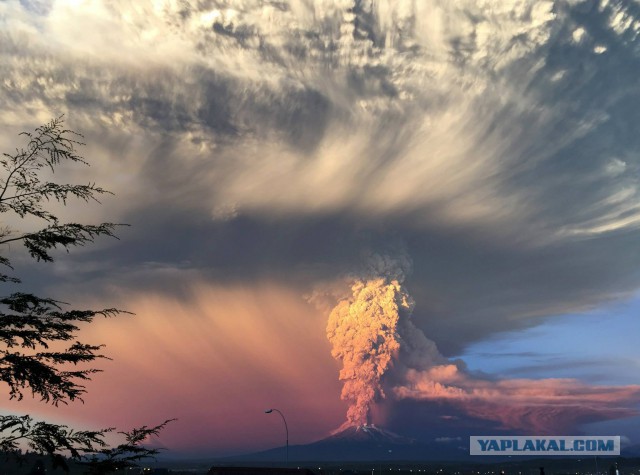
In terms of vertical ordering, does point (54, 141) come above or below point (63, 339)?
above

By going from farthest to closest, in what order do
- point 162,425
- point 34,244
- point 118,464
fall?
1. point 162,425
2. point 118,464
3. point 34,244

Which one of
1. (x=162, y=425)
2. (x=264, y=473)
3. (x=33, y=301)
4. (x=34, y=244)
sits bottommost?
(x=264, y=473)

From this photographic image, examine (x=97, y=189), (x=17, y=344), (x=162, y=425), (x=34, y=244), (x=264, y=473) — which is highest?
(x=97, y=189)

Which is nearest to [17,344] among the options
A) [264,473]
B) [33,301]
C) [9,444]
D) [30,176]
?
[33,301]

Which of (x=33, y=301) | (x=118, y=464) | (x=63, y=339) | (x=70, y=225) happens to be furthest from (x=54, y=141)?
(x=118, y=464)

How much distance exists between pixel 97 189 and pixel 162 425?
11687 mm

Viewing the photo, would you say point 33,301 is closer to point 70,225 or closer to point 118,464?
point 70,225

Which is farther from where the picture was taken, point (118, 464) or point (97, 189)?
point (118, 464)

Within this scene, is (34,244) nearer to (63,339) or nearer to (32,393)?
(63,339)

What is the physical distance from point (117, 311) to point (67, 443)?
11.9 ft

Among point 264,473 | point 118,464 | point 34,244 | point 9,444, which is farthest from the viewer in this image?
point 264,473

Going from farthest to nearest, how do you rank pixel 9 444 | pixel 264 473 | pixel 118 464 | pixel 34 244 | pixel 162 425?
pixel 264 473 < pixel 162 425 < pixel 118 464 < pixel 34 244 < pixel 9 444

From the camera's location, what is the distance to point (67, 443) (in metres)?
16.7

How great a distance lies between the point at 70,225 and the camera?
17.5 m
